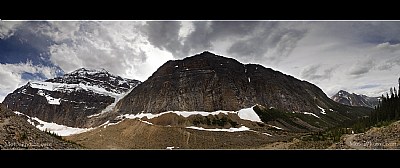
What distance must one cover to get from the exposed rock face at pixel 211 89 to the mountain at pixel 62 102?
45.8 feet

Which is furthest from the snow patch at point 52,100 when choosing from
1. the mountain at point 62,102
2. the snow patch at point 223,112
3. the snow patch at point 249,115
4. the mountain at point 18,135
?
the mountain at point 18,135

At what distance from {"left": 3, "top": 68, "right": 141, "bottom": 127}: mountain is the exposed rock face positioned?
13951 mm

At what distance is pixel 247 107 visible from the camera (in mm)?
54000

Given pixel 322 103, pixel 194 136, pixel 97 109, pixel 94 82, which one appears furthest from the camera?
pixel 94 82

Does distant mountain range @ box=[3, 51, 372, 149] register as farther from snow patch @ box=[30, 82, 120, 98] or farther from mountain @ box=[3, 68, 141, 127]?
snow patch @ box=[30, 82, 120, 98]

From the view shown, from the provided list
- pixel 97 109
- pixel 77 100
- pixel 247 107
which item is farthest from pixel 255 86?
pixel 77 100

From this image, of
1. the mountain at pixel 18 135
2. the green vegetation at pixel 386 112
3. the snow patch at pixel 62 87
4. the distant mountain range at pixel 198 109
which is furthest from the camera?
the snow patch at pixel 62 87

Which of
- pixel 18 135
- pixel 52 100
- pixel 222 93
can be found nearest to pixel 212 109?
pixel 222 93

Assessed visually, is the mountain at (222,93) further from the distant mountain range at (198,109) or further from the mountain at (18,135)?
the mountain at (18,135)

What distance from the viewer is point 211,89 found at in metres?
54.5

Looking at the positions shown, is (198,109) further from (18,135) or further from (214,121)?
(18,135)

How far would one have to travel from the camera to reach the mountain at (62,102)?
233 feet
